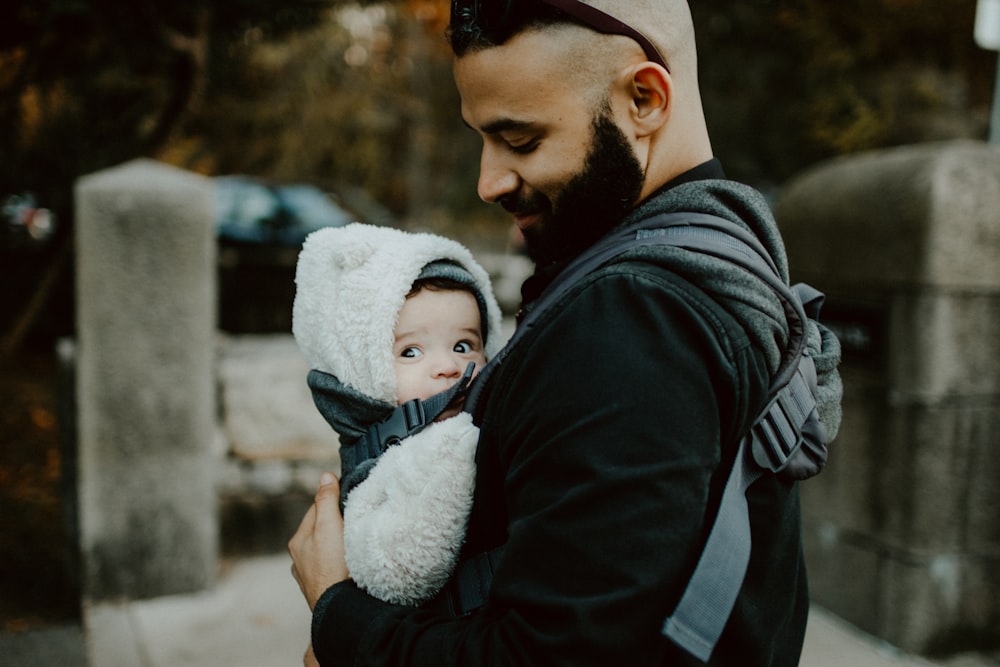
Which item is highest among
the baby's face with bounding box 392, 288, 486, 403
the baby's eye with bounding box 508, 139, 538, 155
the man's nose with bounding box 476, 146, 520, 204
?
the baby's eye with bounding box 508, 139, 538, 155

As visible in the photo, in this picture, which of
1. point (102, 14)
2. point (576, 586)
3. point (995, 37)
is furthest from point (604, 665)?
point (102, 14)

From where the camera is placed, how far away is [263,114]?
1380 cm

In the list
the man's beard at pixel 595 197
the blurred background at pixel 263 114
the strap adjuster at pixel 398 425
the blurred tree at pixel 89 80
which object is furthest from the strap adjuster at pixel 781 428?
the blurred tree at pixel 89 80

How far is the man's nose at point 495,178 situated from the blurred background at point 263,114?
12.3 feet

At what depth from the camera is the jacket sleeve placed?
0.98 metres

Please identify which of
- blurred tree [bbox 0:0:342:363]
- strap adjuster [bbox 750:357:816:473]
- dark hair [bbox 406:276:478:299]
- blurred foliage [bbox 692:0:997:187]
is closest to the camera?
strap adjuster [bbox 750:357:816:473]

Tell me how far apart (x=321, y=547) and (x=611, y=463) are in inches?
25.7

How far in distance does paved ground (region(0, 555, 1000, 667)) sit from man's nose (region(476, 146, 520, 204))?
2646 mm

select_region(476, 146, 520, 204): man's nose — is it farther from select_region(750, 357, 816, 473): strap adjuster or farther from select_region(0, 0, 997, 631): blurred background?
select_region(0, 0, 997, 631): blurred background

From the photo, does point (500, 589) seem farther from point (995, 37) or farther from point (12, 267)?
point (12, 267)

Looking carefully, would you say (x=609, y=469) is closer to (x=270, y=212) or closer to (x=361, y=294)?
(x=361, y=294)

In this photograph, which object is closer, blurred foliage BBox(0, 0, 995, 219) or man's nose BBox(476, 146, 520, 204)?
man's nose BBox(476, 146, 520, 204)

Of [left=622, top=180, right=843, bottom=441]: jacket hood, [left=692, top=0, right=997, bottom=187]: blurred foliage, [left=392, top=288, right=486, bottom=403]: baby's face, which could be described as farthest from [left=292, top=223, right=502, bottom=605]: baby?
[left=692, top=0, right=997, bottom=187]: blurred foliage

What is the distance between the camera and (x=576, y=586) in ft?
3.25
